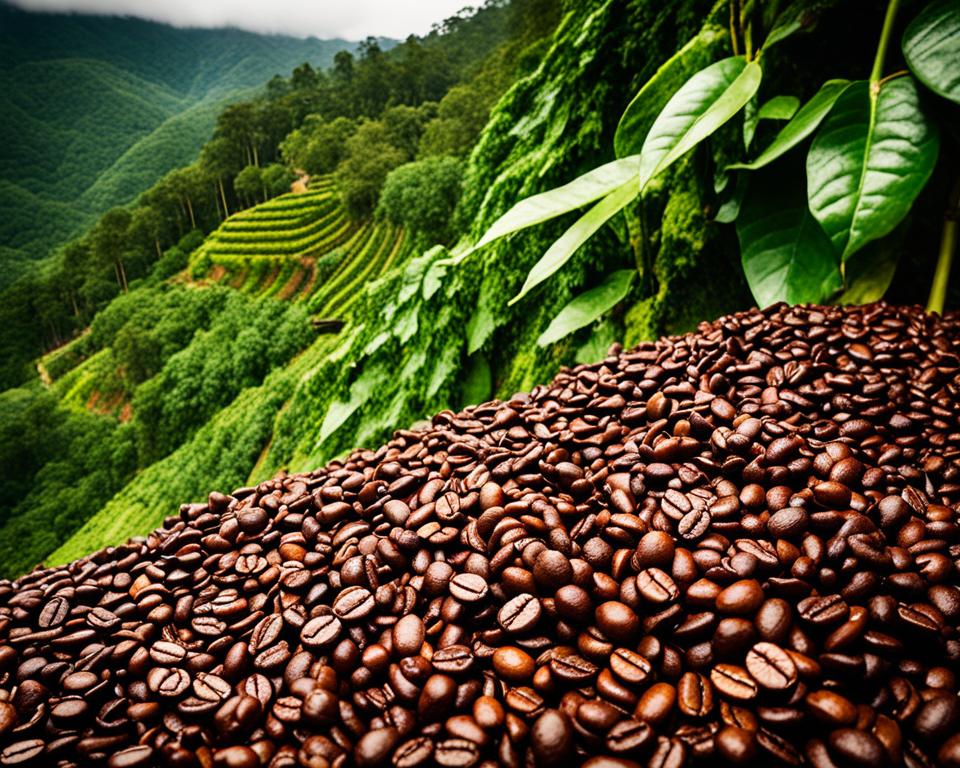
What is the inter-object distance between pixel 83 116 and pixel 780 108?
131m

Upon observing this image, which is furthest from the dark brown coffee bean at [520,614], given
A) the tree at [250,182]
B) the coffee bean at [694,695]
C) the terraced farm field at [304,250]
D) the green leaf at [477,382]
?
the tree at [250,182]

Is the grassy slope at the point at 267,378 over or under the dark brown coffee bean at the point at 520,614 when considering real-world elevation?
under

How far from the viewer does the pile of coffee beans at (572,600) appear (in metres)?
0.81

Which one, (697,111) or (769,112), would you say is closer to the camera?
(697,111)

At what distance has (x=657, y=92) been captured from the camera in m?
1.92

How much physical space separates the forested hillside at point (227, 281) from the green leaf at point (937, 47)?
14.3m

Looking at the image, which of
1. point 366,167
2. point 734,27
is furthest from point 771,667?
point 366,167

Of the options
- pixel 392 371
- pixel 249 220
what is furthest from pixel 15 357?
pixel 392 371

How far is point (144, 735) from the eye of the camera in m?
0.93

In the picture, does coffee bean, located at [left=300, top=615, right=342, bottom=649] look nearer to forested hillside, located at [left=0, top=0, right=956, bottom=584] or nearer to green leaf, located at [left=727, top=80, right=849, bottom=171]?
forested hillside, located at [left=0, top=0, right=956, bottom=584]

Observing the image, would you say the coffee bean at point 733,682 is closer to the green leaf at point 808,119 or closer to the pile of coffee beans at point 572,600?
the pile of coffee beans at point 572,600

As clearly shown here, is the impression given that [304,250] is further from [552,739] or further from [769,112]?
[552,739]

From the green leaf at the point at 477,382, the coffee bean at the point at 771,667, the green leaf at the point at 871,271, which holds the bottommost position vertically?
the green leaf at the point at 477,382

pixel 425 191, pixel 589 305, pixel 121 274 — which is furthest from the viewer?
pixel 121 274
